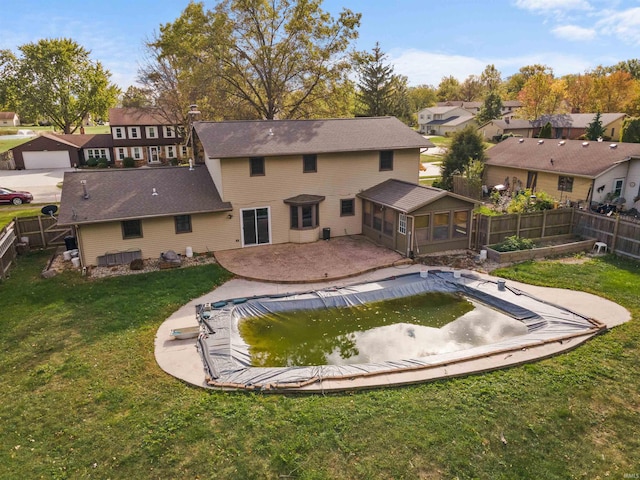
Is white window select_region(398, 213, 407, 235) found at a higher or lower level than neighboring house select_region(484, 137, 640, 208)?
lower

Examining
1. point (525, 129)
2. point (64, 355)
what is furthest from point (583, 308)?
point (525, 129)

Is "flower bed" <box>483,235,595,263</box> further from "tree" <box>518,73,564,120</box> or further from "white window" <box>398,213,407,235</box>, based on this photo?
"tree" <box>518,73,564,120</box>

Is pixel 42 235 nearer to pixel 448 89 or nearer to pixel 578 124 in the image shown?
pixel 578 124

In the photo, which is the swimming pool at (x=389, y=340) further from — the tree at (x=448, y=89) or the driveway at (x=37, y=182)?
the tree at (x=448, y=89)

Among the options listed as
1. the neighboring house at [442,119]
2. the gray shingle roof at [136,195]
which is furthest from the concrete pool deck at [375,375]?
the neighboring house at [442,119]

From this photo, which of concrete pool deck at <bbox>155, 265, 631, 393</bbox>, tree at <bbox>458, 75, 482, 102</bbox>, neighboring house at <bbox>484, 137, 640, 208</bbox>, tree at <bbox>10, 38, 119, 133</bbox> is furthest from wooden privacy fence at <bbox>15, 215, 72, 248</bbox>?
tree at <bbox>458, 75, 482, 102</bbox>

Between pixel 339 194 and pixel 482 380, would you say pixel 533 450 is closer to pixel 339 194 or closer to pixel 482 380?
pixel 482 380

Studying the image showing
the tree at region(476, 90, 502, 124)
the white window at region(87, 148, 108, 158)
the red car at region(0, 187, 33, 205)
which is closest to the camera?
the red car at region(0, 187, 33, 205)

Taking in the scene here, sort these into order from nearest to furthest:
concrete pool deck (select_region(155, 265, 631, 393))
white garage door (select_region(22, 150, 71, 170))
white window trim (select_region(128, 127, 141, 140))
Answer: concrete pool deck (select_region(155, 265, 631, 393))
white garage door (select_region(22, 150, 71, 170))
white window trim (select_region(128, 127, 141, 140))
